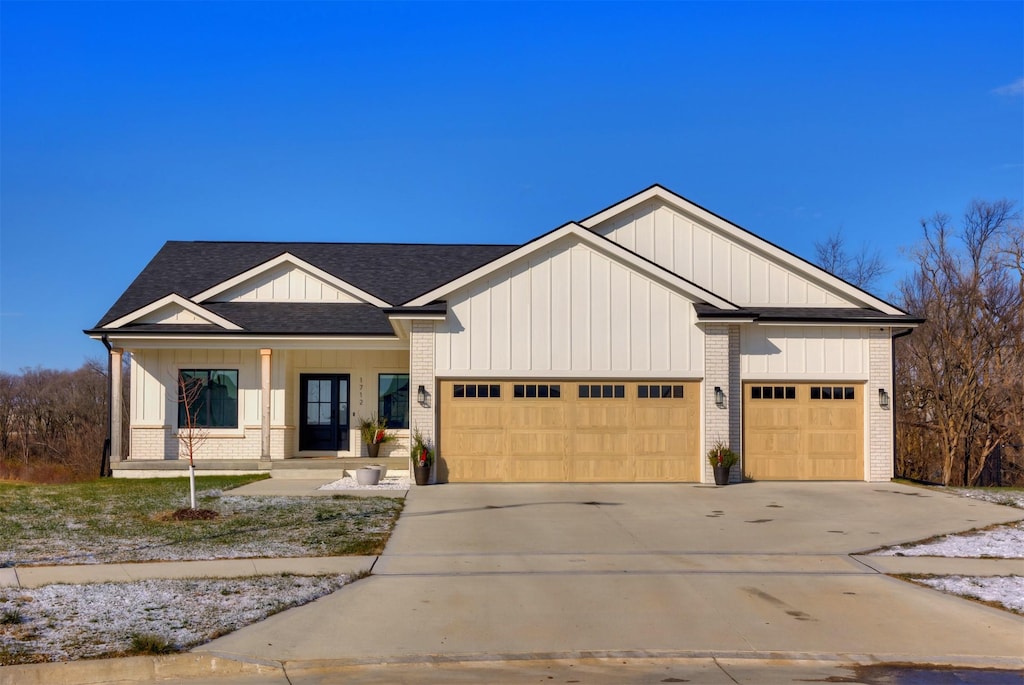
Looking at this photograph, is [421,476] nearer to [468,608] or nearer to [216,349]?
[216,349]

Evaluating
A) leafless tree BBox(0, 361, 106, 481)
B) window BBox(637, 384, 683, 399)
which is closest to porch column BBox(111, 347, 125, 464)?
leafless tree BBox(0, 361, 106, 481)

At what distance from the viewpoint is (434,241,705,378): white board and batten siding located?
20.5m

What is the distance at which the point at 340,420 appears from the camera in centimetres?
2516

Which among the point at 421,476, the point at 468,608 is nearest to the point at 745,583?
the point at 468,608

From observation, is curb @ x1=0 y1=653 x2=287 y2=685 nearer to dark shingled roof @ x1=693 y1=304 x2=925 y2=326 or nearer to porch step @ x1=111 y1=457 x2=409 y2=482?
porch step @ x1=111 y1=457 x2=409 y2=482

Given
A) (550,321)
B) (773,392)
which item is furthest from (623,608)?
(773,392)

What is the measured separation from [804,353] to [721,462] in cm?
352

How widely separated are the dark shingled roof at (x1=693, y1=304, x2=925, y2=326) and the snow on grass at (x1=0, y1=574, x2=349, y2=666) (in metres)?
12.4

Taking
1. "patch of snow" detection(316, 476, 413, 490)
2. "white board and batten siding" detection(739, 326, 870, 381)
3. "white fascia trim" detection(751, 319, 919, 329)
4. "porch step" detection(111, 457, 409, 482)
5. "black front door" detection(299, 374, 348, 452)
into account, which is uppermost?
"white fascia trim" detection(751, 319, 919, 329)

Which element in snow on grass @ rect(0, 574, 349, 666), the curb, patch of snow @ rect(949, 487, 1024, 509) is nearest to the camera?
the curb

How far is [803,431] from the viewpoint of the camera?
2145 centimetres

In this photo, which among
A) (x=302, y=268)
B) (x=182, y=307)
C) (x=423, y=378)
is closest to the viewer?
(x=423, y=378)

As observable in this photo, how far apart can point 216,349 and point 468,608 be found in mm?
16747

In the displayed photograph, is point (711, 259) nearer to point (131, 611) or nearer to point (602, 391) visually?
point (602, 391)
